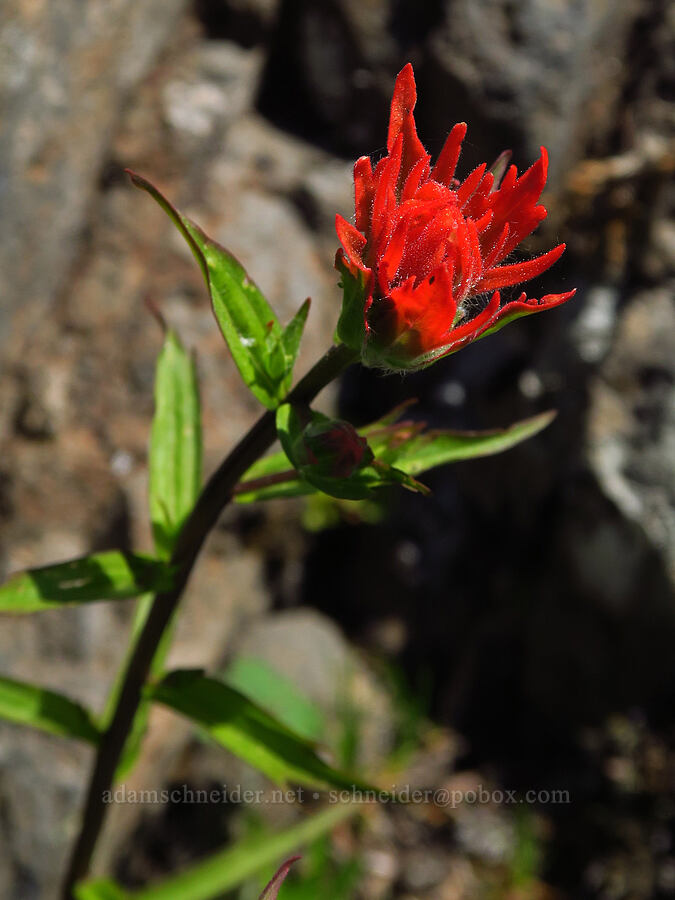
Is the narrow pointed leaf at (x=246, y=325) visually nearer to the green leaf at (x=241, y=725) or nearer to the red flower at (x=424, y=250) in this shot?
the red flower at (x=424, y=250)

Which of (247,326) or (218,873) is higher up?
(247,326)

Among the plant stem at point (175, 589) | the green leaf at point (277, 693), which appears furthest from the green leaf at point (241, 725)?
the green leaf at point (277, 693)

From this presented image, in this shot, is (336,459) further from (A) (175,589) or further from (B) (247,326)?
(A) (175,589)

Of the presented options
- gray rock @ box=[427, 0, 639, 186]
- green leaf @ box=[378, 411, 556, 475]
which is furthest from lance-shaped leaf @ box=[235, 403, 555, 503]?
gray rock @ box=[427, 0, 639, 186]

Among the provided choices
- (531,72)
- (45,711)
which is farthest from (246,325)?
(531,72)

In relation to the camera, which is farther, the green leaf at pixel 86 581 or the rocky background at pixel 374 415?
the rocky background at pixel 374 415

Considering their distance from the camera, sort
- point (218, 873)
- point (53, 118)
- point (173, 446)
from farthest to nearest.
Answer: point (53, 118), point (218, 873), point (173, 446)
